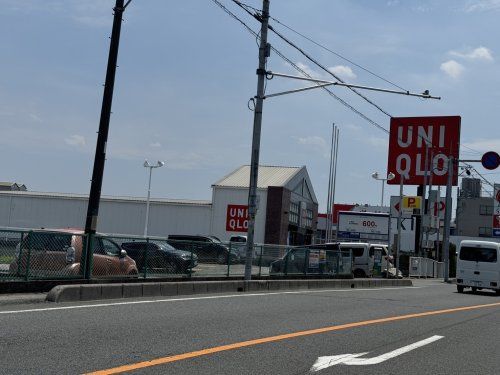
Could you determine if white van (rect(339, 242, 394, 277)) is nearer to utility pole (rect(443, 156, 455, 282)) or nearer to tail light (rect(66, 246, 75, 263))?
utility pole (rect(443, 156, 455, 282))

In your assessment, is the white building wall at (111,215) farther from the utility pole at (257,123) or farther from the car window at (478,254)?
the utility pole at (257,123)

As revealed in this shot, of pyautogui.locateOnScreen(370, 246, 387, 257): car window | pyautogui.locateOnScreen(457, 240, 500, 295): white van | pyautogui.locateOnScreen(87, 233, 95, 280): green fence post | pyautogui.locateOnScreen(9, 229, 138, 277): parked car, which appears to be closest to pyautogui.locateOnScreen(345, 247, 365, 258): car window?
pyautogui.locateOnScreen(370, 246, 387, 257): car window

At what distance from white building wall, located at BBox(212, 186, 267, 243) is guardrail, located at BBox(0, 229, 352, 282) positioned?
1126 inches

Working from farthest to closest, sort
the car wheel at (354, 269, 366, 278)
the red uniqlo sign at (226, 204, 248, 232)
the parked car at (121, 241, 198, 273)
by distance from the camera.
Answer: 1. the red uniqlo sign at (226, 204, 248, 232)
2. the car wheel at (354, 269, 366, 278)
3. the parked car at (121, 241, 198, 273)

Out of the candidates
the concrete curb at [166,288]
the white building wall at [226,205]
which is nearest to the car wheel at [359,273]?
the concrete curb at [166,288]

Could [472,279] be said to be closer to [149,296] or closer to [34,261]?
[149,296]

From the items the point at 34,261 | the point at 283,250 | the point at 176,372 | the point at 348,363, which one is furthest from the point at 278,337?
the point at 283,250

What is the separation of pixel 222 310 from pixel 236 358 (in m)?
4.87

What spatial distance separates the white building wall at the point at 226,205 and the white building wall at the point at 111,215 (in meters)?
0.72

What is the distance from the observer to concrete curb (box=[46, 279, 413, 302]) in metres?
12.3

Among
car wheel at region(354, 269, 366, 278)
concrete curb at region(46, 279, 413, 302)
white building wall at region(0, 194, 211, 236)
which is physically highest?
white building wall at region(0, 194, 211, 236)

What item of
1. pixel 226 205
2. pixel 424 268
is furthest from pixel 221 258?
pixel 226 205

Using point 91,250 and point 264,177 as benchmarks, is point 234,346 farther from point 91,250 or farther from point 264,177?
point 264,177

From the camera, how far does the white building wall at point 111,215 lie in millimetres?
53562
